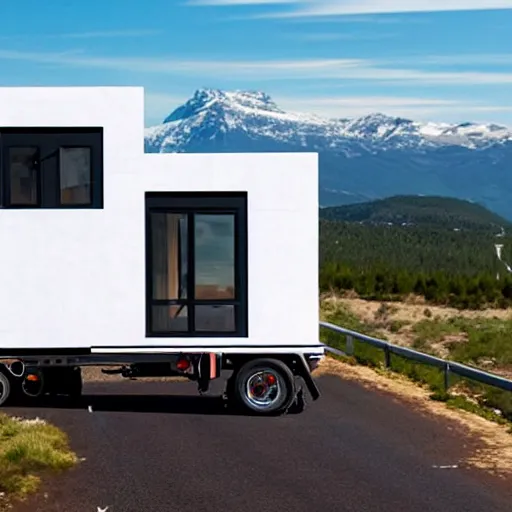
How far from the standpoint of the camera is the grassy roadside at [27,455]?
1057cm

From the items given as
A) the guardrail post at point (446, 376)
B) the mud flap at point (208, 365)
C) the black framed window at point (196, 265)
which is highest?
the black framed window at point (196, 265)

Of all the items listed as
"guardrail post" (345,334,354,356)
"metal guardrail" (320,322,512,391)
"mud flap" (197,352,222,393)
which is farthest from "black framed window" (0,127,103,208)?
"guardrail post" (345,334,354,356)

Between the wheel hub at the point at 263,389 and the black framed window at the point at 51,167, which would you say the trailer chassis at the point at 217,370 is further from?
the black framed window at the point at 51,167

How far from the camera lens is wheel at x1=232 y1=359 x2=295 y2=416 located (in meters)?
15.1

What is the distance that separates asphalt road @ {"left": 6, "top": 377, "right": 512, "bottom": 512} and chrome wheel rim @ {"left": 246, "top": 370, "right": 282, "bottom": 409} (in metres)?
0.38

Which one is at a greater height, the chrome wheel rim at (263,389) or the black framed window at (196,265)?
the black framed window at (196,265)

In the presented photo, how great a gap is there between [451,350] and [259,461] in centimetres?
1841

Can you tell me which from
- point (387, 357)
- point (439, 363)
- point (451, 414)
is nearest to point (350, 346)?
point (387, 357)

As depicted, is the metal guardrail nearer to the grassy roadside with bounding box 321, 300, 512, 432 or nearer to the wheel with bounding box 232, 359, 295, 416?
the grassy roadside with bounding box 321, 300, 512, 432

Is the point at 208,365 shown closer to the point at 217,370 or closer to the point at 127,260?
the point at 217,370

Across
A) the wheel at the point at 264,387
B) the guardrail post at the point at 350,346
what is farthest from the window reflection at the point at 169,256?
the guardrail post at the point at 350,346

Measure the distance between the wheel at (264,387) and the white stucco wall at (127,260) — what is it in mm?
330

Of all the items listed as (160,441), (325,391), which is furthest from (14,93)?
(325,391)

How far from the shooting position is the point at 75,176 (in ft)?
50.2
